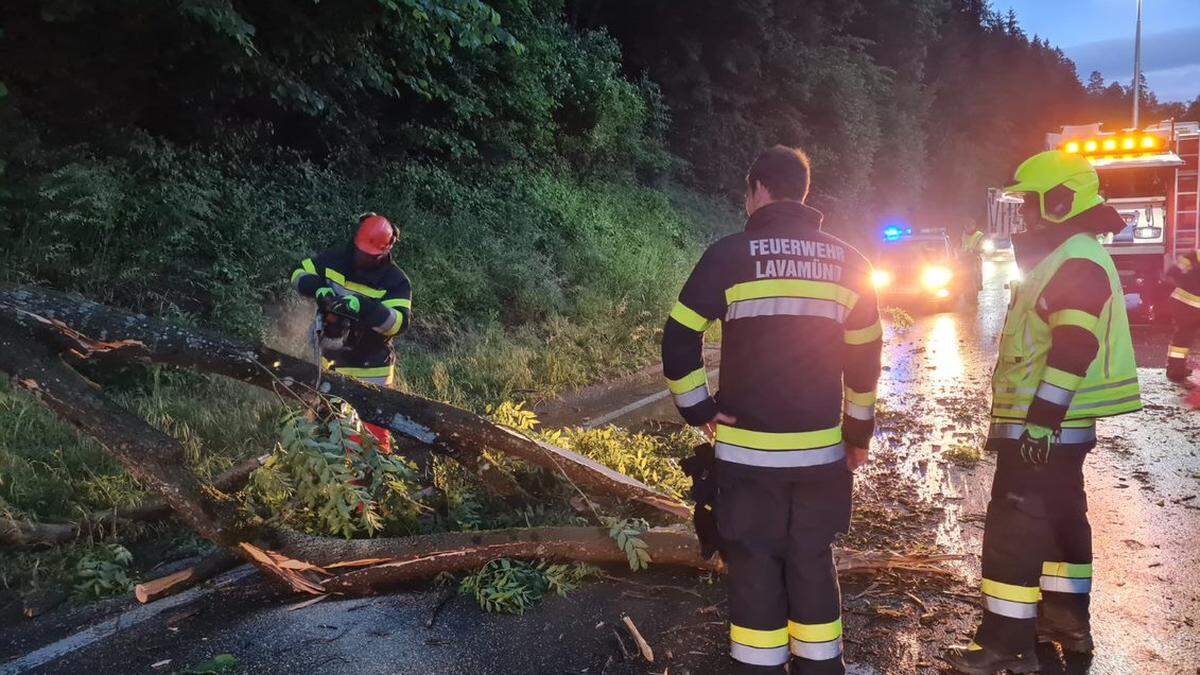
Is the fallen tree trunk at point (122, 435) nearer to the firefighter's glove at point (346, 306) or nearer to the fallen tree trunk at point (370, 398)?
the fallen tree trunk at point (370, 398)

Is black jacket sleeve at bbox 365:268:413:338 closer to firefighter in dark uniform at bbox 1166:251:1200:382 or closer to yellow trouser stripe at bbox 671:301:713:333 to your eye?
yellow trouser stripe at bbox 671:301:713:333

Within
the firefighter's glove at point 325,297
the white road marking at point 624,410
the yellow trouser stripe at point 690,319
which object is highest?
the firefighter's glove at point 325,297

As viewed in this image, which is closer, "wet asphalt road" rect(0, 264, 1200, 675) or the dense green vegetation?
"wet asphalt road" rect(0, 264, 1200, 675)

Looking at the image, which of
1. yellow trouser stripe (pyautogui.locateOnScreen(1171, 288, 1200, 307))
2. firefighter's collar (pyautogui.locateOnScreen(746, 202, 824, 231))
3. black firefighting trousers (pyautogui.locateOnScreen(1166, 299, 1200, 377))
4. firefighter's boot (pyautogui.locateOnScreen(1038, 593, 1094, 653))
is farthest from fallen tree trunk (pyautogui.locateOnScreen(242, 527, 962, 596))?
yellow trouser stripe (pyautogui.locateOnScreen(1171, 288, 1200, 307))

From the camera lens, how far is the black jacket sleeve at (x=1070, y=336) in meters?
2.93

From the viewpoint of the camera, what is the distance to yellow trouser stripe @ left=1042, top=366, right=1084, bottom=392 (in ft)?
9.68

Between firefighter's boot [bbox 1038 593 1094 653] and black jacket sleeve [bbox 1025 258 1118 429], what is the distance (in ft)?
2.52

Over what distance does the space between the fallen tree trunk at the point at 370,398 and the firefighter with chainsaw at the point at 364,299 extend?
0.68 meters

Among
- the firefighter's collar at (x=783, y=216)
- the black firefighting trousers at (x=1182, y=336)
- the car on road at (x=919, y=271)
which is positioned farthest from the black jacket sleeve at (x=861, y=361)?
the car on road at (x=919, y=271)

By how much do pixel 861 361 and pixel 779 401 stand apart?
36 cm

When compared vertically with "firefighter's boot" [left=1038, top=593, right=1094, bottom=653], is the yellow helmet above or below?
above

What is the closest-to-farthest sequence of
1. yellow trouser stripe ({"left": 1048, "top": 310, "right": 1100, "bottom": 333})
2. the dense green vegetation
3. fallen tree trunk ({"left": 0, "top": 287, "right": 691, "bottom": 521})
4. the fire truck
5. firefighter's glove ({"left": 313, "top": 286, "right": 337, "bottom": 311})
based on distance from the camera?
yellow trouser stripe ({"left": 1048, "top": 310, "right": 1100, "bottom": 333})
fallen tree trunk ({"left": 0, "top": 287, "right": 691, "bottom": 521})
firefighter's glove ({"left": 313, "top": 286, "right": 337, "bottom": 311})
the dense green vegetation
the fire truck

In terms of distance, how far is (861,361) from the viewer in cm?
279

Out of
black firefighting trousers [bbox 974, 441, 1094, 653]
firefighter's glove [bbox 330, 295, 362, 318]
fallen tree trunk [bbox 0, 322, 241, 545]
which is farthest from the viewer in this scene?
firefighter's glove [bbox 330, 295, 362, 318]
